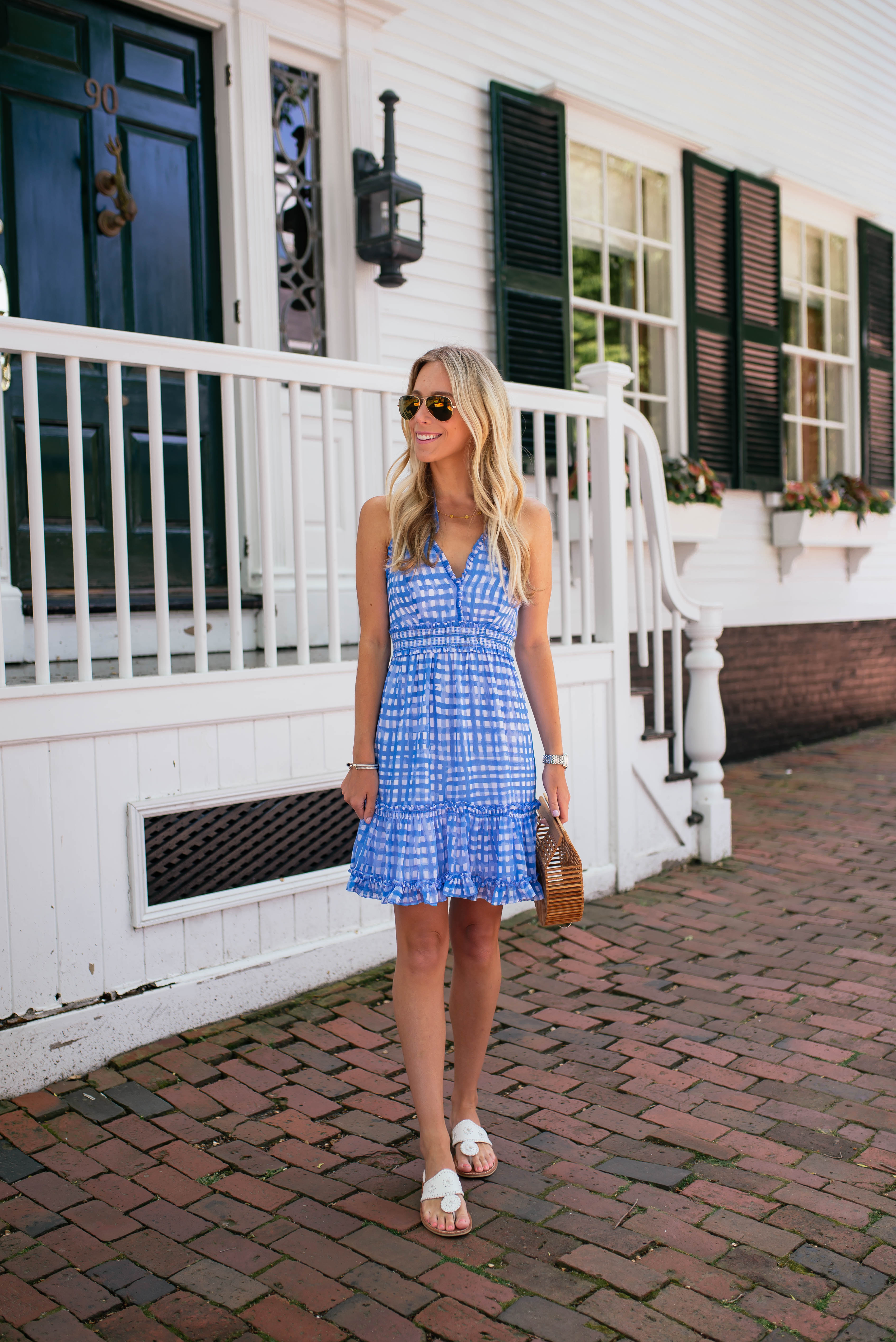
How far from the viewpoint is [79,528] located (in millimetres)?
3014

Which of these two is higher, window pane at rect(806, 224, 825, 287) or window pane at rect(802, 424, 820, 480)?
window pane at rect(806, 224, 825, 287)

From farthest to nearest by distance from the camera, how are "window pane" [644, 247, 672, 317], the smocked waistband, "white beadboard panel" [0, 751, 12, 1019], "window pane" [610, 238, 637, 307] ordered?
"window pane" [644, 247, 672, 317], "window pane" [610, 238, 637, 307], "white beadboard panel" [0, 751, 12, 1019], the smocked waistband

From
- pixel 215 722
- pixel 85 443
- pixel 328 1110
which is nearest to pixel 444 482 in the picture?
pixel 215 722

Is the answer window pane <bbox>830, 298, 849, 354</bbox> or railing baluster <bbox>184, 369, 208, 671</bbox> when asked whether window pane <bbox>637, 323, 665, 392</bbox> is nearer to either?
window pane <bbox>830, 298, 849, 354</bbox>

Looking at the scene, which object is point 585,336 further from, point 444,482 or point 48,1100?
point 48,1100

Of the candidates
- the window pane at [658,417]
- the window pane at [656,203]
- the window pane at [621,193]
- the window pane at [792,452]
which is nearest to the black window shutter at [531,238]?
the window pane at [621,193]

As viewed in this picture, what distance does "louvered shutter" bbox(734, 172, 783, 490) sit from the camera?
7336 mm

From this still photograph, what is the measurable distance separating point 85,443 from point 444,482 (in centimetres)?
241

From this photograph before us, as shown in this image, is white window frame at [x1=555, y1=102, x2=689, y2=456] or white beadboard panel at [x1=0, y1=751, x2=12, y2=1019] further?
white window frame at [x1=555, y1=102, x2=689, y2=456]

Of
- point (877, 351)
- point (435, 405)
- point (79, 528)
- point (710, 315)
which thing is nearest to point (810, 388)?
point (877, 351)

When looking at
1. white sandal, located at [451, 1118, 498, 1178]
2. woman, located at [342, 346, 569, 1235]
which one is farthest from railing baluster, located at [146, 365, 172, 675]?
white sandal, located at [451, 1118, 498, 1178]

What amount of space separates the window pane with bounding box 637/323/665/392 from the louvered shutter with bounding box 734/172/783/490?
60 cm

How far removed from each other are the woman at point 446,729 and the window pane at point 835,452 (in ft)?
22.6

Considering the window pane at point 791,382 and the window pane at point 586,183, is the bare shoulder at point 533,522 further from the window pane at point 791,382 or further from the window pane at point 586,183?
the window pane at point 791,382
